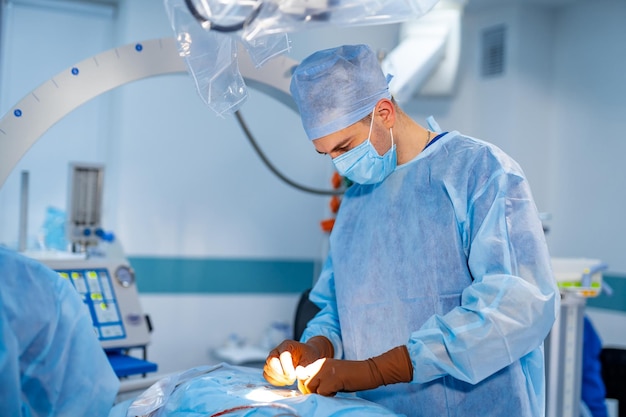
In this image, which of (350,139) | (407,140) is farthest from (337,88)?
(407,140)

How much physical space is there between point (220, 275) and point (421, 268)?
262cm

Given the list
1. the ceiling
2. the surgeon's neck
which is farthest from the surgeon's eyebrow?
the ceiling

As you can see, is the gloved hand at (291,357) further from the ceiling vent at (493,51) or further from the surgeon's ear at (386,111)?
the ceiling vent at (493,51)

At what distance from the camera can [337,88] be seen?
141cm

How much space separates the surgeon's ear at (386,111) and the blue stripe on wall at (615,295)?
2547 millimetres

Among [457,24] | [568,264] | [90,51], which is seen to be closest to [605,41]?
[457,24]

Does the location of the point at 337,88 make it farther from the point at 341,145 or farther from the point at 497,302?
the point at 497,302

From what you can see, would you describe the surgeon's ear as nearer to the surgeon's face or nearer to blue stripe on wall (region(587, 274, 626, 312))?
the surgeon's face

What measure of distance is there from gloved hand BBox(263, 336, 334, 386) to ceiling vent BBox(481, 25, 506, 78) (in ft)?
9.33

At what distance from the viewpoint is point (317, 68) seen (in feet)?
4.65

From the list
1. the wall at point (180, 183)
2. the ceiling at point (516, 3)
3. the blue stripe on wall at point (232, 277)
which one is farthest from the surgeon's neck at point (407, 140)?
the ceiling at point (516, 3)

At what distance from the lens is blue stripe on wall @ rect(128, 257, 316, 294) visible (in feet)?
12.3

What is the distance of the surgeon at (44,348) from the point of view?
1097 millimetres

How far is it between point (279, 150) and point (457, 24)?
117cm
